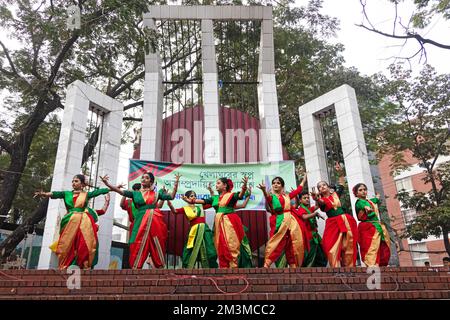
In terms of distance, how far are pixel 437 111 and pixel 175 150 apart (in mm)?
9704

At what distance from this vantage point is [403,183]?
74.7 feet

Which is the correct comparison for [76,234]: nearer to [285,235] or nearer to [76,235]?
[76,235]

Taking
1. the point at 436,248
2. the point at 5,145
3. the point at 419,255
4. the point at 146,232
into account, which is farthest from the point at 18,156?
the point at 419,255

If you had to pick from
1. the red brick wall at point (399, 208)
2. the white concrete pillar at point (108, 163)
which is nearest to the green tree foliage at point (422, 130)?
the red brick wall at point (399, 208)

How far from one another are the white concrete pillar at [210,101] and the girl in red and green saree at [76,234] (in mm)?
3774

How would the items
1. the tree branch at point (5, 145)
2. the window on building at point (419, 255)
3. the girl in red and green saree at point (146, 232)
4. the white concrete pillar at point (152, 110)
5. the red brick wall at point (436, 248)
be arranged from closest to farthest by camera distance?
the girl in red and green saree at point (146, 232), the white concrete pillar at point (152, 110), the tree branch at point (5, 145), the red brick wall at point (436, 248), the window on building at point (419, 255)

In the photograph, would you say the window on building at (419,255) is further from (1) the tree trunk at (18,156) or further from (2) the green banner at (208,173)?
(1) the tree trunk at (18,156)

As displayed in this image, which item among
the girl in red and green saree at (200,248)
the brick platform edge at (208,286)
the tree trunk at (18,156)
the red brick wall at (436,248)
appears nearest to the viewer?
the brick platform edge at (208,286)

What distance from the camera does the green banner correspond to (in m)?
8.23

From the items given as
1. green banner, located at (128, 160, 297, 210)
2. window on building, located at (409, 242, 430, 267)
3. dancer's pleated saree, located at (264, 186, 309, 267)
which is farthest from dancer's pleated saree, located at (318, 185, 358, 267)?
window on building, located at (409, 242, 430, 267)

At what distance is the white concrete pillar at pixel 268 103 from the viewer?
970 cm

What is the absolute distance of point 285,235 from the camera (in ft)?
20.8

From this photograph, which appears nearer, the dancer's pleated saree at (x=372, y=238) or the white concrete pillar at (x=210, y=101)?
the dancer's pleated saree at (x=372, y=238)
